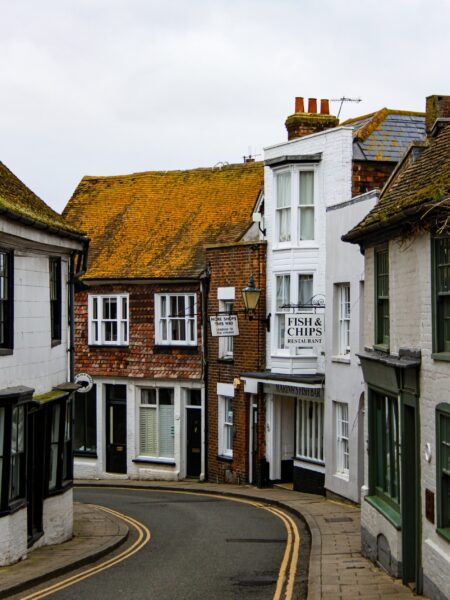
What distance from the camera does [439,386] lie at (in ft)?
45.5

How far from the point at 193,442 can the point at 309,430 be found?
252 inches

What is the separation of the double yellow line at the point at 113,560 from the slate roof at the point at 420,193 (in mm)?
7015

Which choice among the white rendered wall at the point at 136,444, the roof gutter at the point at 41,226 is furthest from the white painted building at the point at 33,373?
the white rendered wall at the point at 136,444

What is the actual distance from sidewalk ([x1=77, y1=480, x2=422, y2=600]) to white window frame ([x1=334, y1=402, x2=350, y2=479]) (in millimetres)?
869

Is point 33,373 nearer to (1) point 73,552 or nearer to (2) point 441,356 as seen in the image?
(1) point 73,552

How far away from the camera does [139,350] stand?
1431 inches

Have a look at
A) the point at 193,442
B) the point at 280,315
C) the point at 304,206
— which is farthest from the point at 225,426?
the point at 304,206

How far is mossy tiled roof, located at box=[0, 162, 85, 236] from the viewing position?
18.1m

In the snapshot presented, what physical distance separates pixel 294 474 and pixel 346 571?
13043 millimetres

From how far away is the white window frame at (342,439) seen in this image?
26.9m

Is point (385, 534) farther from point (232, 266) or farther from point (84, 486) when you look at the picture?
point (84, 486)

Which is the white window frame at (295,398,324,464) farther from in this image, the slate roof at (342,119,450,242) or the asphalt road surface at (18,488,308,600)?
the slate roof at (342,119,450,242)

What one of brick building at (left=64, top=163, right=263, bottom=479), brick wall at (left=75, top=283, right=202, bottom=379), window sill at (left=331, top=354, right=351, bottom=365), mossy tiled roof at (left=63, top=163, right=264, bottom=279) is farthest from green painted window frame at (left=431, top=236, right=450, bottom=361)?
brick wall at (left=75, top=283, right=202, bottom=379)

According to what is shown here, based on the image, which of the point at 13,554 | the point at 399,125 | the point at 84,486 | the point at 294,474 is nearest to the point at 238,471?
the point at 294,474
